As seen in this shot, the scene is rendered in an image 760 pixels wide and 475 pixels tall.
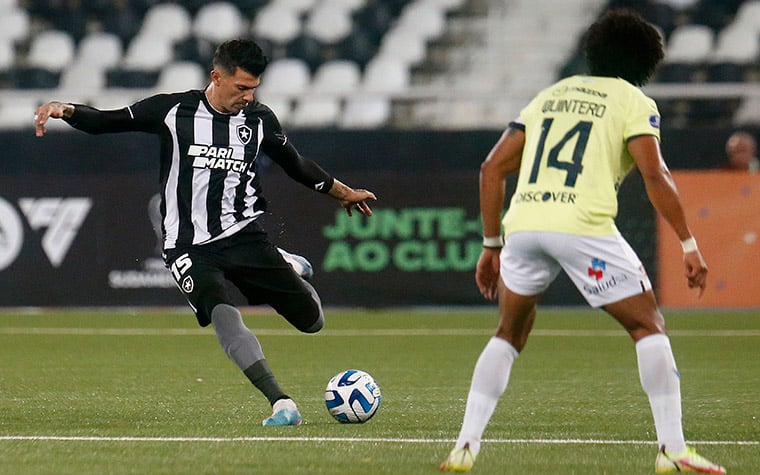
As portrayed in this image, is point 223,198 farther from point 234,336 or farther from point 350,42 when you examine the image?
point 350,42

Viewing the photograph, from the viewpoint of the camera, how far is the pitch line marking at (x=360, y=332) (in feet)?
42.9

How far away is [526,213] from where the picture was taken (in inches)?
216

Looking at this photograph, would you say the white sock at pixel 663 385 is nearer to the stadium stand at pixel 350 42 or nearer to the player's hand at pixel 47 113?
the player's hand at pixel 47 113

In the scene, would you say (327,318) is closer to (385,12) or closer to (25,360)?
(25,360)

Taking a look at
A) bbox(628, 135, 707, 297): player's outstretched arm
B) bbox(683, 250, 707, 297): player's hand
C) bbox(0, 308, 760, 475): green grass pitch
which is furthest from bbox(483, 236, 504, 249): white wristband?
bbox(0, 308, 760, 475): green grass pitch

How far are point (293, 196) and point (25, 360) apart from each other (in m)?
5.41

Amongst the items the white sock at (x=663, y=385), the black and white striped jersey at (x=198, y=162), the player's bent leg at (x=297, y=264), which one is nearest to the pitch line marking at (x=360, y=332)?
the player's bent leg at (x=297, y=264)

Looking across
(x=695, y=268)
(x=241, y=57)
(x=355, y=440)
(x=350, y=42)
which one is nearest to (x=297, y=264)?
(x=241, y=57)

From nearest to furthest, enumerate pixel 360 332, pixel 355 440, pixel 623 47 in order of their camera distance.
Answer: pixel 623 47, pixel 355 440, pixel 360 332

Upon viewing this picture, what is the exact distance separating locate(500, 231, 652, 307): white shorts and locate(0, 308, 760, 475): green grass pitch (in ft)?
2.37

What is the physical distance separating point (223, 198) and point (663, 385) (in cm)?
282

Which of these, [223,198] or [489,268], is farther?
[223,198]

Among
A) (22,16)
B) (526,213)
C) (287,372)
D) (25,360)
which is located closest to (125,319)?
(25,360)

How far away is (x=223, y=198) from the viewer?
24.4ft
